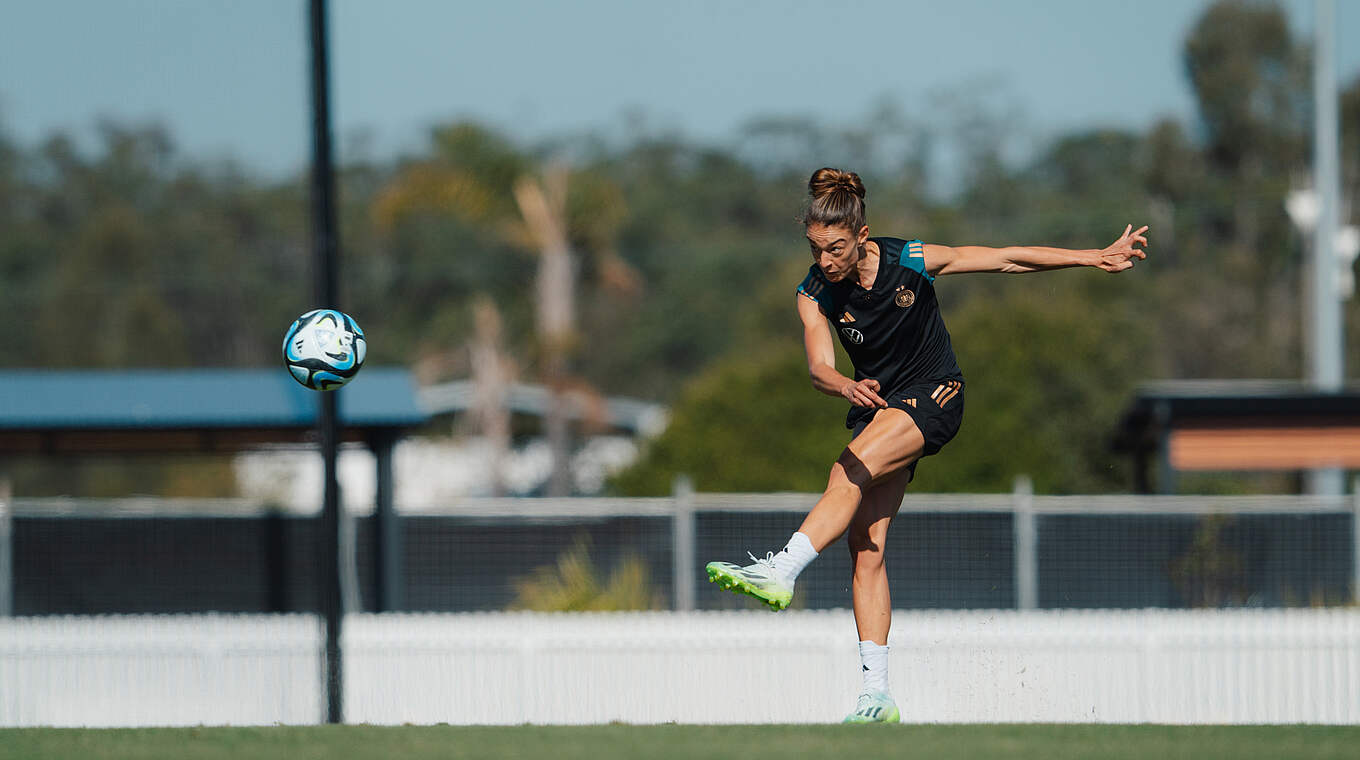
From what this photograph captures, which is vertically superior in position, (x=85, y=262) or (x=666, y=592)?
(x=85, y=262)

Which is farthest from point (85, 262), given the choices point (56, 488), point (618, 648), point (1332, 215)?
point (618, 648)

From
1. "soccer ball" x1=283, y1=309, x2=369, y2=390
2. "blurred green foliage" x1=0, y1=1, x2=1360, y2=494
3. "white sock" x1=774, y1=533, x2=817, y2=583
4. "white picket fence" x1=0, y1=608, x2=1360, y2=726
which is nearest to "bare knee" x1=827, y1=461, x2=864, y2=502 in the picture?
"white sock" x1=774, y1=533, x2=817, y2=583

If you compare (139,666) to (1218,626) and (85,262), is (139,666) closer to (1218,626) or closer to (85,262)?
(1218,626)

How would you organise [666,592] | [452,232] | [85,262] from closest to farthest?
[666,592] < [85,262] < [452,232]

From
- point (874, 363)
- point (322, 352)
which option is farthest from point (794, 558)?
point (322, 352)

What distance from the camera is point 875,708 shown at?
6.48 meters

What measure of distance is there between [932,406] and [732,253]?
48.3 m

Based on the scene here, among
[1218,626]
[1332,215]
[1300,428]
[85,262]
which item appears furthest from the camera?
[85,262]

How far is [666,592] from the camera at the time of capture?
49.1 ft

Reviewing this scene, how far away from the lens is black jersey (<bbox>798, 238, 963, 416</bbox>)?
6.18 metres

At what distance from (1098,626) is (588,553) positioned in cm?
600

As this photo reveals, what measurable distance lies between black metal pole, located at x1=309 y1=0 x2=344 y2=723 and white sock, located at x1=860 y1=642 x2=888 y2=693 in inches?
172

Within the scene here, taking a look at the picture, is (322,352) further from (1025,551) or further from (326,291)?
(1025,551)

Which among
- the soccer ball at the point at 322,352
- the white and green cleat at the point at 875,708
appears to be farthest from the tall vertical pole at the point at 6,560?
the white and green cleat at the point at 875,708
